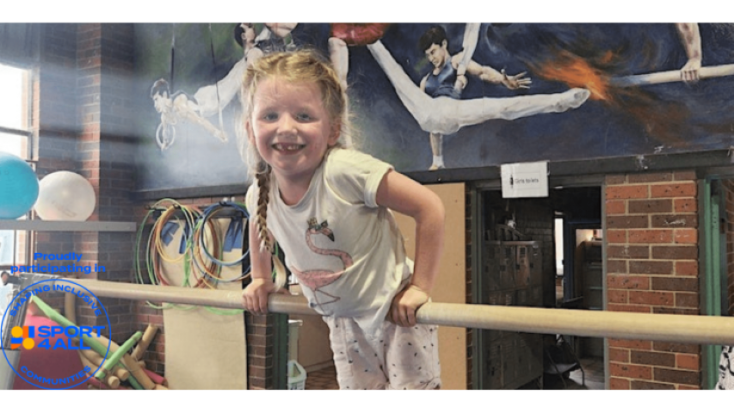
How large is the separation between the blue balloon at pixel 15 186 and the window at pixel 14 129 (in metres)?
0.04

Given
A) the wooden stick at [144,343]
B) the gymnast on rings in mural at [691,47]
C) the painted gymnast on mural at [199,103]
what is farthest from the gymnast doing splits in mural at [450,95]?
the wooden stick at [144,343]

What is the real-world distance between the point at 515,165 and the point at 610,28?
400mm

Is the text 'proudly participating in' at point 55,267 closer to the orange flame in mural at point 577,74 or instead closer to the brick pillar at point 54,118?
the brick pillar at point 54,118

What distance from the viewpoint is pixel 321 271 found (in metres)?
1.19

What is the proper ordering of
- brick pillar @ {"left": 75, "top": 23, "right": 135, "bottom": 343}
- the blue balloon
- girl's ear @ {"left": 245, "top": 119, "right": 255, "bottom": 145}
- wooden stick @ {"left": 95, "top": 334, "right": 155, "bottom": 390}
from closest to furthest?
girl's ear @ {"left": 245, "top": 119, "right": 255, "bottom": 145} < the blue balloon < brick pillar @ {"left": 75, "top": 23, "right": 135, "bottom": 343} < wooden stick @ {"left": 95, "top": 334, "right": 155, "bottom": 390}

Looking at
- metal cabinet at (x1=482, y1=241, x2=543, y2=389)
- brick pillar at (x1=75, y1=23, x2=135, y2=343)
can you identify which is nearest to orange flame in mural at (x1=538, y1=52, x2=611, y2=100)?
metal cabinet at (x1=482, y1=241, x2=543, y2=389)

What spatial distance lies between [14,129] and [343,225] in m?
1.15

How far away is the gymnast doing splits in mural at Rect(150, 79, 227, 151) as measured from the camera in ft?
6.37

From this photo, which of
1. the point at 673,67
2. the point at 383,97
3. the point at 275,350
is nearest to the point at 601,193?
the point at 673,67

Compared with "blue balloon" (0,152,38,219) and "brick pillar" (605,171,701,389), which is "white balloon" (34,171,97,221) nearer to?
"blue balloon" (0,152,38,219)

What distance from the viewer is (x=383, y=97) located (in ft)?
5.54

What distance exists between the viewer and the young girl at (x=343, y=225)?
1138 mm

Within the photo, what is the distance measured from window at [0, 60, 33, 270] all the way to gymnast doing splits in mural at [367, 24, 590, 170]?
3.36 ft

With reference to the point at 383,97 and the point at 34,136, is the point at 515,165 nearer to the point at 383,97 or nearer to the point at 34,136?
the point at 383,97
